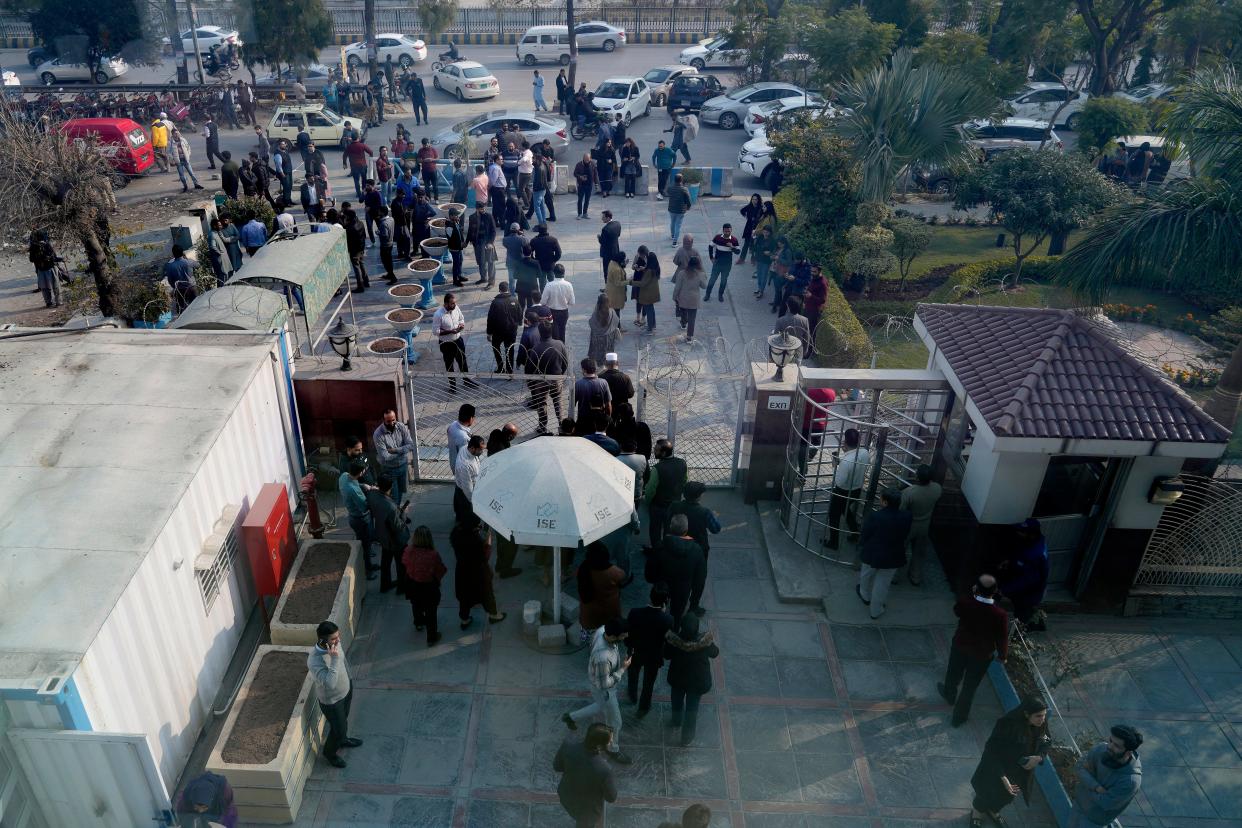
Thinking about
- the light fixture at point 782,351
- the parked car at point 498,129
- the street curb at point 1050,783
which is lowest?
the street curb at point 1050,783

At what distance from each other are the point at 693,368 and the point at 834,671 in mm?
6407

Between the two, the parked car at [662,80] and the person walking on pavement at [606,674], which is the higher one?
the parked car at [662,80]

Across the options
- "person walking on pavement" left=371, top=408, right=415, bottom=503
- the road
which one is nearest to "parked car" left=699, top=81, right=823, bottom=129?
the road

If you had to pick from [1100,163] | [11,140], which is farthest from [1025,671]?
[1100,163]

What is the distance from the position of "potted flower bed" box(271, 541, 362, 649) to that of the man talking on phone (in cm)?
99

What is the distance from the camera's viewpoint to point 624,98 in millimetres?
28672

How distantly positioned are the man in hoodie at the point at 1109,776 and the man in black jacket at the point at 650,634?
321 cm

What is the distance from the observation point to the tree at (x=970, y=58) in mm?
22992

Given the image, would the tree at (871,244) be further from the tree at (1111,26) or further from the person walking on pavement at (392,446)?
the tree at (1111,26)

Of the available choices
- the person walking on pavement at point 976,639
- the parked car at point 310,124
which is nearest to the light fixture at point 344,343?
the person walking on pavement at point 976,639

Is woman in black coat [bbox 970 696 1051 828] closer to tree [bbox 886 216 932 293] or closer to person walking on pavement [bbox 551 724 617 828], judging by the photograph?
person walking on pavement [bbox 551 724 617 828]

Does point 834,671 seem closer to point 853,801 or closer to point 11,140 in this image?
point 853,801

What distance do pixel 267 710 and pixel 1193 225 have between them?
10.3 m

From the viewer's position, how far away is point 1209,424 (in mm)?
8328
